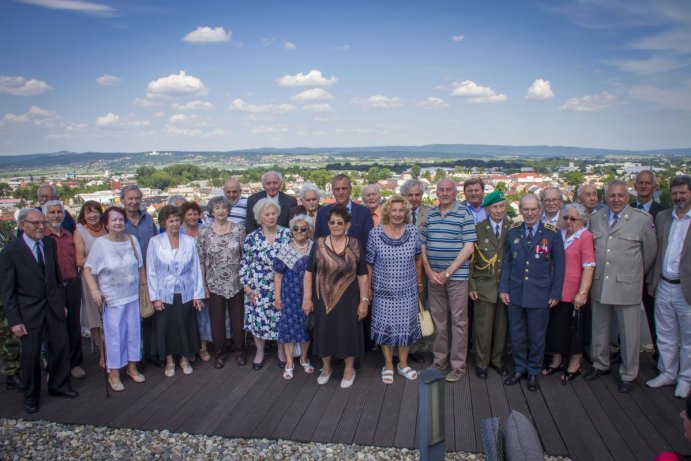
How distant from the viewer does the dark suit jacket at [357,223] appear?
4.34 metres

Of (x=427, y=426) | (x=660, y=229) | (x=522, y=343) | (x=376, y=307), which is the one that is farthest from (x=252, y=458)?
(x=660, y=229)

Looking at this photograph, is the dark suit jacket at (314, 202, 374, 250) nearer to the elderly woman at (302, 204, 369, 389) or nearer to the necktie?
the elderly woman at (302, 204, 369, 389)

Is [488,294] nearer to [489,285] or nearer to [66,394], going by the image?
[489,285]

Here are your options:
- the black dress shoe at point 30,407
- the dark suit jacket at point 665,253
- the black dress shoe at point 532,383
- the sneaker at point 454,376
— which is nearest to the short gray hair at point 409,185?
the sneaker at point 454,376

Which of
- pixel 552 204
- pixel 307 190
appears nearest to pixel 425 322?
pixel 552 204

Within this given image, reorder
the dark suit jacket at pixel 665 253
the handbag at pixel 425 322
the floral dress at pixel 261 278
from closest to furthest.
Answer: the dark suit jacket at pixel 665 253 → the handbag at pixel 425 322 → the floral dress at pixel 261 278

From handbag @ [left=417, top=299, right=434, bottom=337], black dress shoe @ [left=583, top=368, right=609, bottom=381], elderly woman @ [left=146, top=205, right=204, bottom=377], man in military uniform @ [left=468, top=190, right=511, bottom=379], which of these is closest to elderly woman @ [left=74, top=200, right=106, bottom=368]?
elderly woman @ [left=146, top=205, right=204, bottom=377]

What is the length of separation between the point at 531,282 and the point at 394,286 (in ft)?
3.77

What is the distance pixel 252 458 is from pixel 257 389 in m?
0.95

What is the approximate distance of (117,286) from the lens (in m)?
3.95

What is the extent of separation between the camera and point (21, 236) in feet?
12.1

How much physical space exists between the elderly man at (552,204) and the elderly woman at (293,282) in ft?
6.99

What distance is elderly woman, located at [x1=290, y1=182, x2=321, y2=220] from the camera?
14.9 ft

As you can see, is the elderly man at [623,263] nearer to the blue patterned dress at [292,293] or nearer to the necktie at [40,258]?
the blue patterned dress at [292,293]
